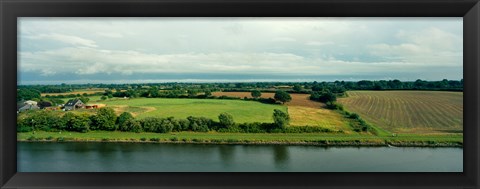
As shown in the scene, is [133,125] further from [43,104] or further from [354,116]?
[354,116]

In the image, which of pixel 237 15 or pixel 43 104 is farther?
pixel 43 104

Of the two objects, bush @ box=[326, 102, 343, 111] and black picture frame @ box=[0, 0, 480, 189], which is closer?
black picture frame @ box=[0, 0, 480, 189]

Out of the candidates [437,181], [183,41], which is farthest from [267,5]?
[437,181]

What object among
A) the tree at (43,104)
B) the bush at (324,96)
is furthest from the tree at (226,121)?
the tree at (43,104)

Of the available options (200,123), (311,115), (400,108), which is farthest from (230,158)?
(400,108)

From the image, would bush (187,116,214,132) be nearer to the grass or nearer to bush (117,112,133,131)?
bush (117,112,133,131)

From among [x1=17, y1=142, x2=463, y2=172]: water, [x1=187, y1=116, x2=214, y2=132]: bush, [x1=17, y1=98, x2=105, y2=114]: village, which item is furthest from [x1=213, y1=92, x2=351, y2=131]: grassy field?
[x1=17, y1=98, x2=105, y2=114]: village

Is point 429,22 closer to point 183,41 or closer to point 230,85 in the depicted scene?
point 230,85

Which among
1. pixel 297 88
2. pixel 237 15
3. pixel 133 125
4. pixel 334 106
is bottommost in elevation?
pixel 133 125
